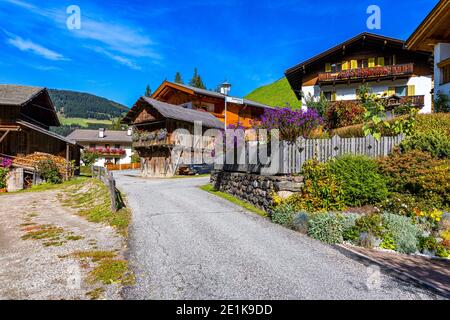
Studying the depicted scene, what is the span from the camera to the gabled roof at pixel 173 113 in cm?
2964

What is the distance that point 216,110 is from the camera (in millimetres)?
41562

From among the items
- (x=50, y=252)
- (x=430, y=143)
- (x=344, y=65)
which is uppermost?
(x=344, y=65)

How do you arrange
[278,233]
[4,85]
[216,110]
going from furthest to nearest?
[216,110] < [4,85] < [278,233]

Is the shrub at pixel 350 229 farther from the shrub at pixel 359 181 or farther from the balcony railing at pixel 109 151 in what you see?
the balcony railing at pixel 109 151

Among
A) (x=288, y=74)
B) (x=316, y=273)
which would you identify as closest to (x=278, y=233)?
(x=316, y=273)

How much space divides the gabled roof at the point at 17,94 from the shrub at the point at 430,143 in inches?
1205

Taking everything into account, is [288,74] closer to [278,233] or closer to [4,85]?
[278,233]

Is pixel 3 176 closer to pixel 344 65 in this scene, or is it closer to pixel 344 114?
pixel 344 114

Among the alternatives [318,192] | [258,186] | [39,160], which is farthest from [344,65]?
[39,160]

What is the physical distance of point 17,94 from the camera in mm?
29797

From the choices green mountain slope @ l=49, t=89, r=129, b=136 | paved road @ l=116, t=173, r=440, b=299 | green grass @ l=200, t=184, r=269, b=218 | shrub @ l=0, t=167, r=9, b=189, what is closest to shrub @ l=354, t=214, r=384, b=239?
paved road @ l=116, t=173, r=440, b=299

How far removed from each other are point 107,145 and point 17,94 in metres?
34.9

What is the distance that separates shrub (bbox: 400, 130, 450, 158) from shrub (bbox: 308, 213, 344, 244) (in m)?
4.60
